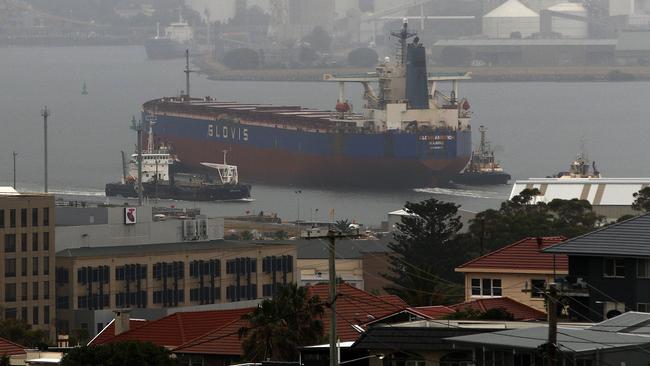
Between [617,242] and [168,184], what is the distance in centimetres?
9455

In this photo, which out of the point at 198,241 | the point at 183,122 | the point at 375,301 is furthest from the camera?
the point at 183,122

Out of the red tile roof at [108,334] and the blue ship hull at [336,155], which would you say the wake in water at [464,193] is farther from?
the red tile roof at [108,334]

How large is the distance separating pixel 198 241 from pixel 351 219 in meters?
41.7

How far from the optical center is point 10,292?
166ft

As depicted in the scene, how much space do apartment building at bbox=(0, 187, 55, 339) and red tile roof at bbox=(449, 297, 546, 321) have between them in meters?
21.9

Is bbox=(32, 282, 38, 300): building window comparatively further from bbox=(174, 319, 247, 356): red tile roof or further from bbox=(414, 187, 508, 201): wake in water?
bbox=(414, 187, 508, 201): wake in water

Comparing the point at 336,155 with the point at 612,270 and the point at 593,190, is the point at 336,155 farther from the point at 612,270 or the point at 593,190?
the point at 612,270

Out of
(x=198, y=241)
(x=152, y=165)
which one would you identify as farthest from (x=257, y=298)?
(x=152, y=165)

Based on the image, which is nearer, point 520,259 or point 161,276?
point 520,259

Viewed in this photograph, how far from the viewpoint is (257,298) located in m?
55.1

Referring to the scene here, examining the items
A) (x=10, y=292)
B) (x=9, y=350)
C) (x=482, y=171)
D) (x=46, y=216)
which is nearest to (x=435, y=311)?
(x=9, y=350)

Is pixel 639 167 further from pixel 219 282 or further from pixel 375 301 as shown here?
pixel 375 301

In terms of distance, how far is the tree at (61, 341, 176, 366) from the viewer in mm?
26016

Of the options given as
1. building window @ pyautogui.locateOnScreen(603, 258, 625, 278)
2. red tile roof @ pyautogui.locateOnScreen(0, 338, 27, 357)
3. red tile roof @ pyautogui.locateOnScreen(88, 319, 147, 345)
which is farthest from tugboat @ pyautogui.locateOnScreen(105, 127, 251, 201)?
building window @ pyautogui.locateOnScreen(603, 258, 625, 278)
